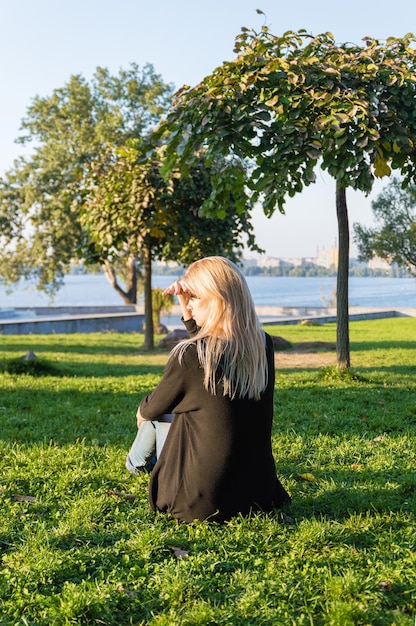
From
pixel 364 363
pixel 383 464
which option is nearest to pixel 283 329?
pixel 364 363

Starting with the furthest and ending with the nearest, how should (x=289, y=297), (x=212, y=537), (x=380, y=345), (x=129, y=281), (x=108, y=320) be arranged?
1. (x=289, y=297)
2. (x=129, y=281)
3. (x=108, y=320)
4. (x=380, y=345)
5. (x=212, y=537)

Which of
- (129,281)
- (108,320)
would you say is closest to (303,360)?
(108,320)

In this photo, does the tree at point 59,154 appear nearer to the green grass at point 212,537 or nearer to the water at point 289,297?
the water at point 289,297

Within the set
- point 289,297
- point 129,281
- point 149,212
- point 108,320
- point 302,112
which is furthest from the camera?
point 289,297

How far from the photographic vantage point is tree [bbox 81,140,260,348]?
12484 millimetres

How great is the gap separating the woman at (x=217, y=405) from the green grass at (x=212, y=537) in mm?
165

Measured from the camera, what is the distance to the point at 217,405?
10.6ft

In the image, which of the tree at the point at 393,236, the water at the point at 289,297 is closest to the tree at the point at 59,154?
the water at the point at 289,297

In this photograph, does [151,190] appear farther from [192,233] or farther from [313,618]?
[313,618]

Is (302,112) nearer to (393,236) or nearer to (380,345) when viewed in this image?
(380,345)

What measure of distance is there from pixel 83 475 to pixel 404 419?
3.07 metres

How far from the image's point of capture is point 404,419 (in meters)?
5.89

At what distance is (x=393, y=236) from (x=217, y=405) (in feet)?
87.8

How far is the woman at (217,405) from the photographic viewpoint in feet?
10.5
